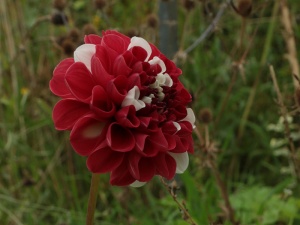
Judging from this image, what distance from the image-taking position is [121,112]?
909 millimetres

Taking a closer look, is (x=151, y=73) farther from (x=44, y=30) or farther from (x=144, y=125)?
(x=44, y=30)

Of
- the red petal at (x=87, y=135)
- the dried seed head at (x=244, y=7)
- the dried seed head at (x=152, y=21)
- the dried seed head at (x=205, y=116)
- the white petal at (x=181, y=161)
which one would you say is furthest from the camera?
the dried seed head at (x=152, y=21)

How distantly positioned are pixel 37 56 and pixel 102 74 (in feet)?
7.52

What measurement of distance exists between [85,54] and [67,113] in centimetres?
10

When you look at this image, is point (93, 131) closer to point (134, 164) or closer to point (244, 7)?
point (134, 164)

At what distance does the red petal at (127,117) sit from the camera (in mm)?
901

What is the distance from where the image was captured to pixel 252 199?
6.18 feet

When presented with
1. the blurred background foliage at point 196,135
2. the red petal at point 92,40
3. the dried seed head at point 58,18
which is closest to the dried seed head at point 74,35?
the blurred background foliage at point 196,135

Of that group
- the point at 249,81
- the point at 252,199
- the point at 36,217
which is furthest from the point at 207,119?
the point at 249,81

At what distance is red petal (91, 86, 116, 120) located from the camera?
0.90 metres

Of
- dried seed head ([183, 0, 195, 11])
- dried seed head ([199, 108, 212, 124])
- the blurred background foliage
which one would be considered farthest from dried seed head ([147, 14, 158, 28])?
dried seed head ([199, 108, 212, 124])

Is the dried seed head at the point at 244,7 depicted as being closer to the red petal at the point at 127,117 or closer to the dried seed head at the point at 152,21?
the dried seed head at the point at 152,21

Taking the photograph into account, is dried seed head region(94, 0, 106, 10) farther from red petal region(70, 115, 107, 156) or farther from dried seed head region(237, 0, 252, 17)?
red petal region(70, 115, 107, 156)

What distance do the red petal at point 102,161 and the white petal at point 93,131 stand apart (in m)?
0.02
